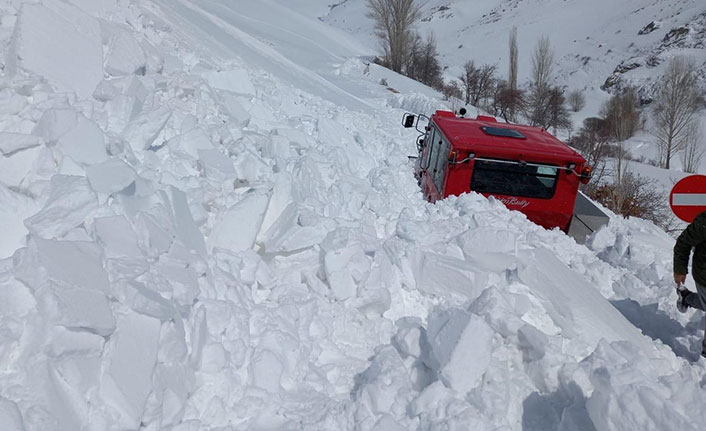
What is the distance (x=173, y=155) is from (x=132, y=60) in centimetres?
203

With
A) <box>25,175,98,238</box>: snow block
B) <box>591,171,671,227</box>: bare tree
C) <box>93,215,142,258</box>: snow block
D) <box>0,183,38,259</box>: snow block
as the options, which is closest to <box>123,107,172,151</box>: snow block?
<box>25,175,98,238</box>: snow block

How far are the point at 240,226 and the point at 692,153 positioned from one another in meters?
26.9

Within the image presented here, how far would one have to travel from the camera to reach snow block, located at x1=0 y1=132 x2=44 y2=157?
3248 mm

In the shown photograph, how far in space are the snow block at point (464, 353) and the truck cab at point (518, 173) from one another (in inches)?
104

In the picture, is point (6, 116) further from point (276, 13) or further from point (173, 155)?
point (276, 13)

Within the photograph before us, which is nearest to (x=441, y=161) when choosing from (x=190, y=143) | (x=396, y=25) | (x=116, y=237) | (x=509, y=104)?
(x=190, y=143)

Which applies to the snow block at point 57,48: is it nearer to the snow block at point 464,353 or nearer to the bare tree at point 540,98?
the snow block at point 464,353

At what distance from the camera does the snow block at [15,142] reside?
325cm

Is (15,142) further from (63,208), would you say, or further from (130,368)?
(130,368)

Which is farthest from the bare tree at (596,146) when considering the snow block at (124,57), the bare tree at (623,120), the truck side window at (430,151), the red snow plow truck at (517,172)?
the snow block at (124,57)

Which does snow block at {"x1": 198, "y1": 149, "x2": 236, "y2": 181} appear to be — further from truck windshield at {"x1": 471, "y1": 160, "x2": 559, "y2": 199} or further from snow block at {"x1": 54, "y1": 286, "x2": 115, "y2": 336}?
truck windshield at {"x1": 471, "y1": 160, "x2": 559, "y2": 199}

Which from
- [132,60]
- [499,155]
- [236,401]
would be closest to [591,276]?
[499,155]

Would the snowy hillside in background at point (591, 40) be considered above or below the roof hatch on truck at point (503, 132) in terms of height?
above

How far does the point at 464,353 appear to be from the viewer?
2740 mm
